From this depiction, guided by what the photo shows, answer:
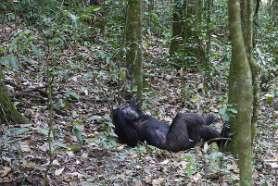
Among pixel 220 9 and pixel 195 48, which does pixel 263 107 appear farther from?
pixel 220 9

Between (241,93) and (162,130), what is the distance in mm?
1876

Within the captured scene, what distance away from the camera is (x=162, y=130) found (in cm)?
683

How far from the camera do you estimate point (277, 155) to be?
668cm

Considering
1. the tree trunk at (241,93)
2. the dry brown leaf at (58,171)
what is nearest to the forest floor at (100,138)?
the dry brown leaf at (58,171)

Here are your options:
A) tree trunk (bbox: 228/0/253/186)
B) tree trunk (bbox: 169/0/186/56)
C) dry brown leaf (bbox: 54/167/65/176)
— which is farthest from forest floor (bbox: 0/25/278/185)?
tree trunk (bbox: 169/0/186/56)

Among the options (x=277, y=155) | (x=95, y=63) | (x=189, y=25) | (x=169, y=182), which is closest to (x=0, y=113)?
(x=169, y=182)

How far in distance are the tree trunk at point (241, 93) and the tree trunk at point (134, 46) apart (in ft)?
9.96

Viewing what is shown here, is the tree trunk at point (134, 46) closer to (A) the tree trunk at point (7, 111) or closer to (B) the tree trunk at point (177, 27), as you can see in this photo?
(A) the tree trunk at point (7, 111)

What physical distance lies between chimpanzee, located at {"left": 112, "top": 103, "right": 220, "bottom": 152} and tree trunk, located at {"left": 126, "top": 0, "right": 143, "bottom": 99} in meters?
1.16

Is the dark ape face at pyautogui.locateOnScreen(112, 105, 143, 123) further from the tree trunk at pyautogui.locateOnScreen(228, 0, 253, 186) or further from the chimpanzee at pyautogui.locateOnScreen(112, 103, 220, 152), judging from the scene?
the tree trunk at pyautogui.locateOnScreen(228, 0, 253, 186)

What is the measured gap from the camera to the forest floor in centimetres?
519

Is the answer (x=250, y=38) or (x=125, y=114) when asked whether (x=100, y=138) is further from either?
(x=250, y=38)

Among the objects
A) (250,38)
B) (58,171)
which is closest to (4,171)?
(58,171)

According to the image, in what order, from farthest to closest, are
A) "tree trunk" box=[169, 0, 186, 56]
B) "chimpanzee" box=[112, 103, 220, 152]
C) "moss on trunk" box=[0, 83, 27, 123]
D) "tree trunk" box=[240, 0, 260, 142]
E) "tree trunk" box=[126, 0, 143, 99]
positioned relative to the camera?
1. "tree trunk" box=[169, 0, 186, 56]
2. "tree trunk" box=[126, 0, 143, 99]
3. "chimpanzee" box=[112, 103, 220, 152]
4. "moss on trunk" box=[0, 83, 27, 123]
5. "tree trunk" box=[240, 0, 260, 142]
